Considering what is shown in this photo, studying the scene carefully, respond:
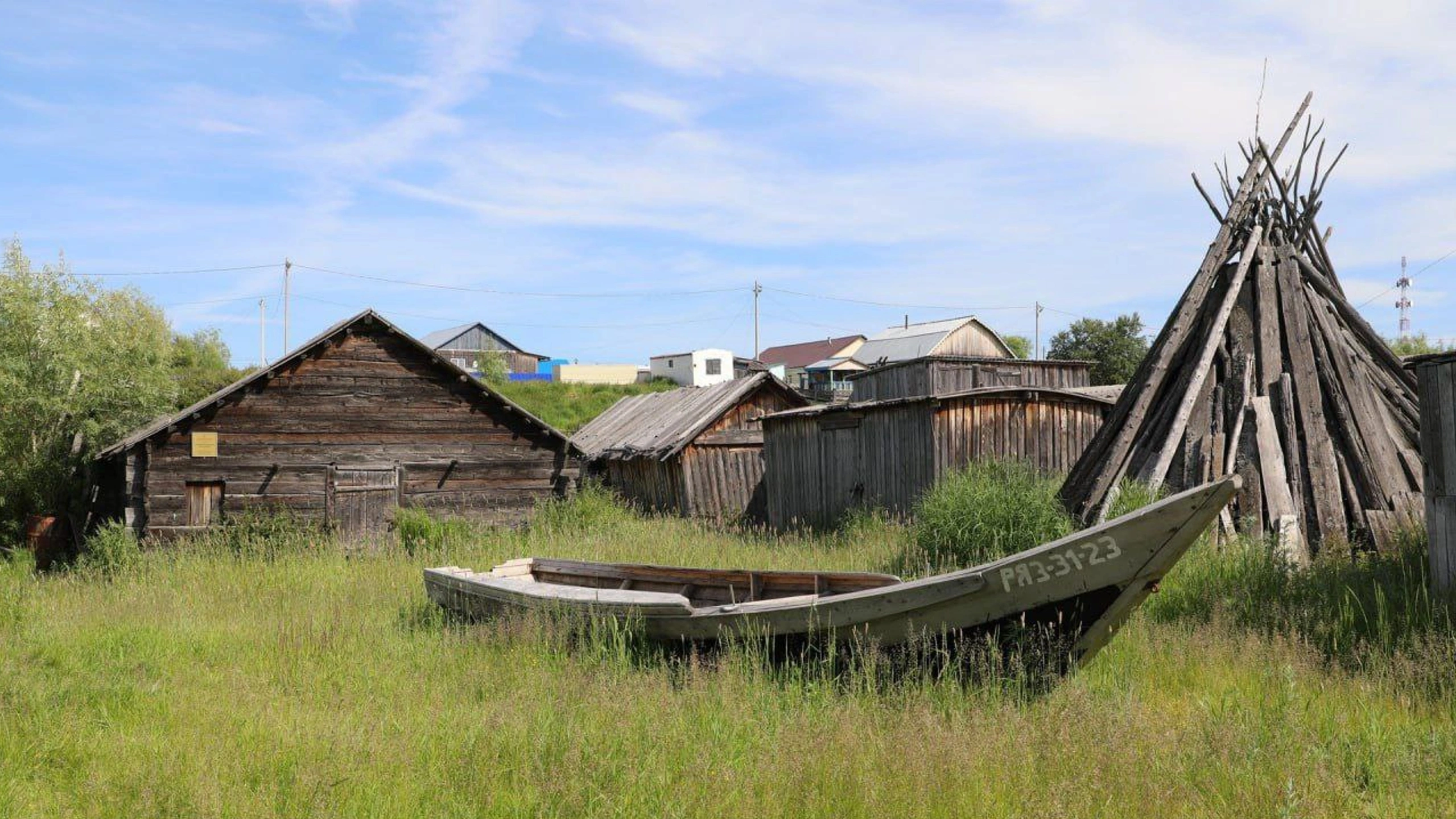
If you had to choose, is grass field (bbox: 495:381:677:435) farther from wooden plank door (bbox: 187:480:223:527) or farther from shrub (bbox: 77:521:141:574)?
shrub (bbox: 77:521:141:574)

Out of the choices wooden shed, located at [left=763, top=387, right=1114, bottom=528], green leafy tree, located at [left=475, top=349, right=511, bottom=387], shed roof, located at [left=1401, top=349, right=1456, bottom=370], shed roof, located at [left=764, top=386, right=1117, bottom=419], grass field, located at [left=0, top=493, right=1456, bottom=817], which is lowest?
grass field, located at [left=0, top=493, right=1456, bottom=817]

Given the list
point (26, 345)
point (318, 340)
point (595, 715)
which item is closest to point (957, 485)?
point (595, 715)

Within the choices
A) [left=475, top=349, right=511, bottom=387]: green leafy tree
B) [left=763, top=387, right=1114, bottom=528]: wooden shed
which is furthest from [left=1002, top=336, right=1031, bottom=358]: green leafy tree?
[left=763, top=387, right=1114, bottom=528]: wooden shed

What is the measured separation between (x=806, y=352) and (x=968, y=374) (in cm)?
4031

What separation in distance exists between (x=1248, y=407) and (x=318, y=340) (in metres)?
15.2

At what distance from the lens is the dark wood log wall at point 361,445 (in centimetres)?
1823

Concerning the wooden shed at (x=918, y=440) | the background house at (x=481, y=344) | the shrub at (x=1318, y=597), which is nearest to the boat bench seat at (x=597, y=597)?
the shrub at (x=1318, y=597)

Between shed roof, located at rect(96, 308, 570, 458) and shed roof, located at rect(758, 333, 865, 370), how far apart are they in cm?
4771

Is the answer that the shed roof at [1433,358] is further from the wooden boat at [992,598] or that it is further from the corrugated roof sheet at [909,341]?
the corrugated roof sheet at [909,341]

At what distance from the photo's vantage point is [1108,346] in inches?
1799

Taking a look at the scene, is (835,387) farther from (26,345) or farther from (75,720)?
(75,720)

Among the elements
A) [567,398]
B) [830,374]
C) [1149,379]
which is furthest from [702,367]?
[1149,379]

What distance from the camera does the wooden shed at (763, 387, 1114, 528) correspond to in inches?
663

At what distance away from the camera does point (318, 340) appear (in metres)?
18.9
